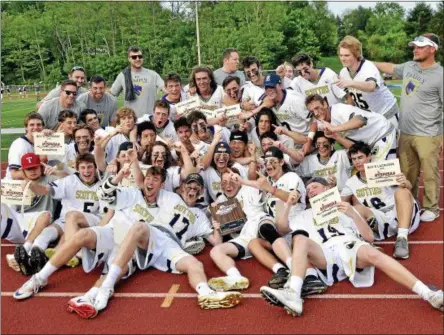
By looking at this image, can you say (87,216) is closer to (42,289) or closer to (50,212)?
(50,212)

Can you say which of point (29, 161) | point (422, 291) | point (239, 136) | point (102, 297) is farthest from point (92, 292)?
point (422, 291)

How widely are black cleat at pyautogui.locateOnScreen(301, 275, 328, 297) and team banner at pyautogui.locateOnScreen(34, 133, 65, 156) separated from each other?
293 centimetres

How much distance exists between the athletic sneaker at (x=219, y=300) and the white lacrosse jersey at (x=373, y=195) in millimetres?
1810

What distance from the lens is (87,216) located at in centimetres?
468

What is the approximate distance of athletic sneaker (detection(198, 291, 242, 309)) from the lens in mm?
3678

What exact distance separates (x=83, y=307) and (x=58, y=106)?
335 centimetres

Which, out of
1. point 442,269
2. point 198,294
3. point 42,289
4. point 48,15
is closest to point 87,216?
point 42,289

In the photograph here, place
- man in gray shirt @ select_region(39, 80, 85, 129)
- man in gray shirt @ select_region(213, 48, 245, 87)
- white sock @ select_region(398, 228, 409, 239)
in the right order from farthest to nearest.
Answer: man in gray shirt @ select_region(213, 48, 245, 87), man in gray shirt @ select_region(39, 80, 85, 129), white sock @ select_region(398, 228, 409, 239)

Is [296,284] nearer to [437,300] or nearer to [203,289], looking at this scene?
[203,289]

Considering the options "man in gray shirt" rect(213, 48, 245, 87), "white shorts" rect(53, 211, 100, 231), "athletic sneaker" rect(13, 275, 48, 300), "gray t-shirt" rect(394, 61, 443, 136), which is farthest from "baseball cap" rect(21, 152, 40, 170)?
"gray t-shirt" rect(394, 61, 443, 136)

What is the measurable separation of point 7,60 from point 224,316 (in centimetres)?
3188

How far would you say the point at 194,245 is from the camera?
4668 millimetres

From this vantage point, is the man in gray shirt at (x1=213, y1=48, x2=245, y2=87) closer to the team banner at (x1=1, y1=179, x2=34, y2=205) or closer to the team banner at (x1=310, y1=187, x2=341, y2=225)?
the team banner at (x1=1, y1=179, x2=34, y2=205)

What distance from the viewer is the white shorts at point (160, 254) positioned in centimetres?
426
